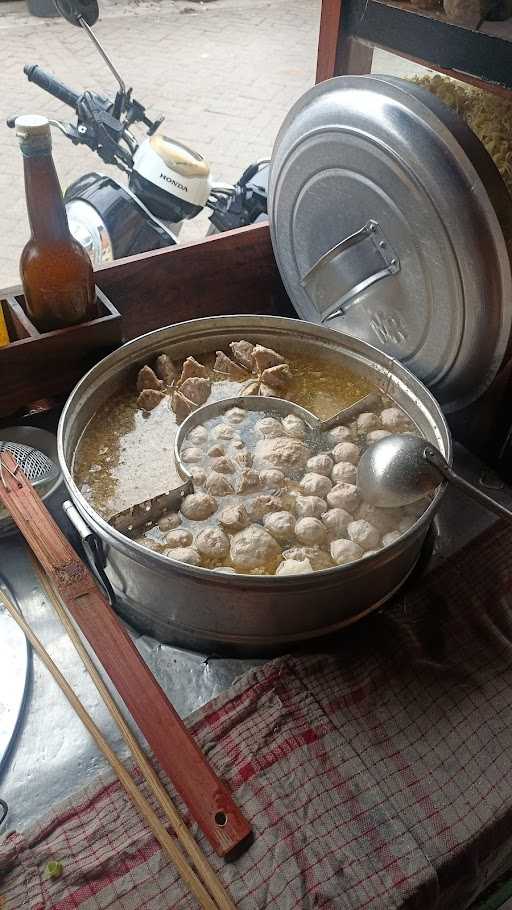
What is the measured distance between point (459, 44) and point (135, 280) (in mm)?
1082

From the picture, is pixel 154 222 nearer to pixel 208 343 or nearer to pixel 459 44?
pixel 208 343

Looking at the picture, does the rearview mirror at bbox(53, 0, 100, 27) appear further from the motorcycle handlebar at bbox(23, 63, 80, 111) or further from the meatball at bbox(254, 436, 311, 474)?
the meatball at bbox(254, 436, 311, 474)

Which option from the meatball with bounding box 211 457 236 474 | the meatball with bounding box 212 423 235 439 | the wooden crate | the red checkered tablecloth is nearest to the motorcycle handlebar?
the wooden crate

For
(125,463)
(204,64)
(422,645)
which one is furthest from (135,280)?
(204,64)

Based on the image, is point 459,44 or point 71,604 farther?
point 459,44

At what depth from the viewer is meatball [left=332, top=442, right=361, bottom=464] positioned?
5.64 feet

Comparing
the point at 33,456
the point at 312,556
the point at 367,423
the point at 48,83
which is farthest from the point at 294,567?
the point at 48,83

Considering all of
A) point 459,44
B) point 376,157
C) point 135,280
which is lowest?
point 135,280

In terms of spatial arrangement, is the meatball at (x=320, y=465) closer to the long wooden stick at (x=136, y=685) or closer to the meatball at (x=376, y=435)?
the meatball at (x=376, y=435)

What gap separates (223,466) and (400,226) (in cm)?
75

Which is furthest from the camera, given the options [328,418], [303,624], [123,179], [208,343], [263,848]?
[123,179]

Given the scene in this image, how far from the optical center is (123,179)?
5.34 m

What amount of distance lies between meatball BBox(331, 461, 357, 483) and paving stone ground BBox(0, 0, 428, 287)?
3.65 m

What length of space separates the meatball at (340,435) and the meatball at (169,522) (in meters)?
0.48
